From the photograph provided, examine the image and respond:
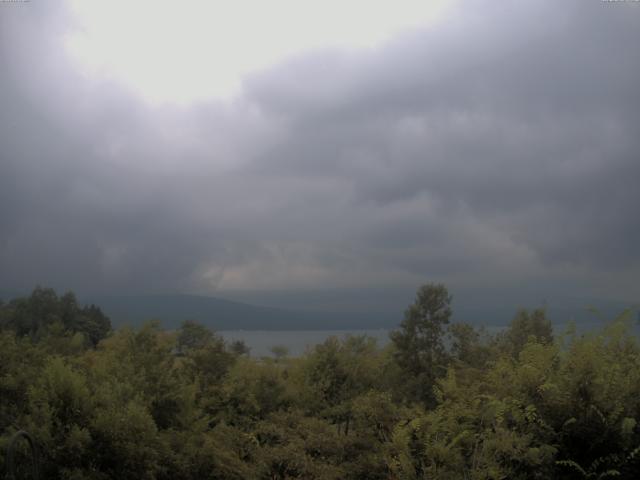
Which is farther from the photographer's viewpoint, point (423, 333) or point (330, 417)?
point (423, 333)

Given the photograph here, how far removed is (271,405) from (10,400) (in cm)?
1052

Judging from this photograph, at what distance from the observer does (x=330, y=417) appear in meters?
19.2

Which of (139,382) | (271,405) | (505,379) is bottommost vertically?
(271,405)

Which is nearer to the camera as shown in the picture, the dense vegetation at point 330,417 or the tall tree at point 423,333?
the dense vegetation at point 330,417

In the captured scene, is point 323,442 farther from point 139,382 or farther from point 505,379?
point 139,382

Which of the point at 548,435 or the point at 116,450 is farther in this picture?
the point at 116,450

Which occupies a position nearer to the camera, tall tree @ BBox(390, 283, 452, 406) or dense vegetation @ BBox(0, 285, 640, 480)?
dense vegetation @ BBox(0, 285, 640, 480)

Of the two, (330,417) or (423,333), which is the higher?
(423,333)

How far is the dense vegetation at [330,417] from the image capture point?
7.33 metres

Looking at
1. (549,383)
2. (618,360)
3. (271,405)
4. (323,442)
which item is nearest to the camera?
(549,383)

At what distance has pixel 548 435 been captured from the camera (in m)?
7.37

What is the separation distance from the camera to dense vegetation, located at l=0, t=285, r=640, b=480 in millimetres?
7332

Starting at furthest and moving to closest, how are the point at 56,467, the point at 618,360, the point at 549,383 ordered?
the point at 56,467 < the point at 618,360 < the point at 549,383

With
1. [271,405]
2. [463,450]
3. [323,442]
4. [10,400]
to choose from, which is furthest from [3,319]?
[463,450]
